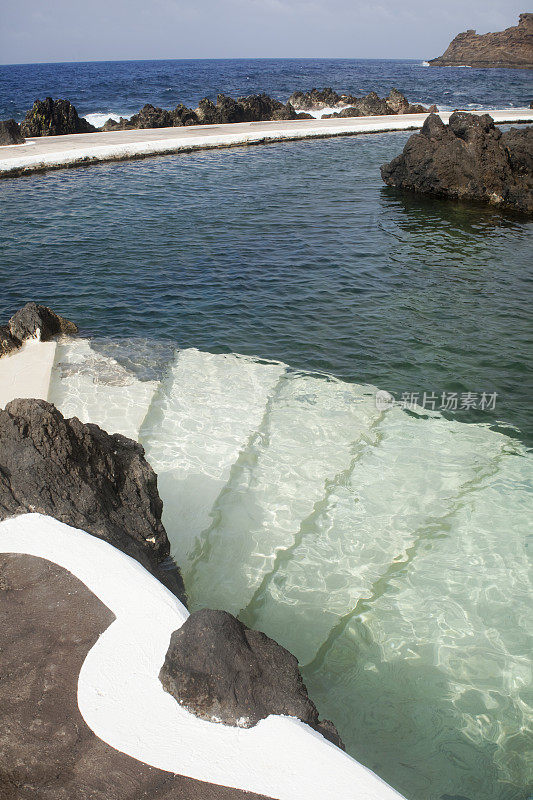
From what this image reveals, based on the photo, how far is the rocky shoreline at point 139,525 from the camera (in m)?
3.31

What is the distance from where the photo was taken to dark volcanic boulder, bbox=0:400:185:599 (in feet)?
14.7

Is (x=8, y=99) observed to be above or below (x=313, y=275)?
above

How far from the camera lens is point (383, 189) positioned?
19172 mm

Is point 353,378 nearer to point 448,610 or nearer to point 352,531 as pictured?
point 352,531

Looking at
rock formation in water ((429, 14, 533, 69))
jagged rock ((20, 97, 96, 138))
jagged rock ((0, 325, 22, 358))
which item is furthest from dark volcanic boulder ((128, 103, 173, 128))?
rock formation in water ((429, 14, 533, 69))

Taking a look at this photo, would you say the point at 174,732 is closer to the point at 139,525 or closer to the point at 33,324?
the point at 139,525

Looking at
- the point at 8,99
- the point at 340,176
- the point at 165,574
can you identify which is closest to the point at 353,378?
the point at 165,574

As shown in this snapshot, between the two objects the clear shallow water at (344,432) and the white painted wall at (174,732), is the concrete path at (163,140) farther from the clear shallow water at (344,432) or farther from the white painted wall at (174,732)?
the white painted wall at (174,732)

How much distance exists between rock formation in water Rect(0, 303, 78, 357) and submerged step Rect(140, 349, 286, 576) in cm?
215

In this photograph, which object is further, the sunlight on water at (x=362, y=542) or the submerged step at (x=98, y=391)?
the submerged step at (x=98, y=391)

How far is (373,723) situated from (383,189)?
1776 centimetres

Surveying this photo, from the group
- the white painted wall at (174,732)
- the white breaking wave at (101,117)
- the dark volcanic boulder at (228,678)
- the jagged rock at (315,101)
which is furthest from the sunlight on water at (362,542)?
the jagged rock at (315,101)

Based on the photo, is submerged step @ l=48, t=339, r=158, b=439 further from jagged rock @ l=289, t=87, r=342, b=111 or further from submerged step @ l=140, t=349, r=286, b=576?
jagged rock @ l=289, t=87, r=342, b=111

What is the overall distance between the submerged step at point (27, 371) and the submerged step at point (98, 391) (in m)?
0.13
